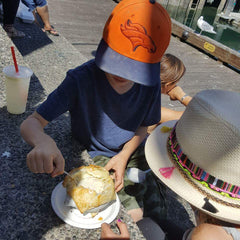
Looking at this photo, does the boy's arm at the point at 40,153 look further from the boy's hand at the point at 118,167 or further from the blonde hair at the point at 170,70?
the blonde hair at the point at 170,70

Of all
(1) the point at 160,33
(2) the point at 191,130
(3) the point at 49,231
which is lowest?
(3) the point at 49,231

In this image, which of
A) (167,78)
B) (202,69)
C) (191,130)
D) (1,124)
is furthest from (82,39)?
(191,130)

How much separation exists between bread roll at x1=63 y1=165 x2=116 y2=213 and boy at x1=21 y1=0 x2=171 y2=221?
11cm

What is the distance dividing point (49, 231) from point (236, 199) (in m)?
0.91

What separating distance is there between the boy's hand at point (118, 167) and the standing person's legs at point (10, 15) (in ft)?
9.18

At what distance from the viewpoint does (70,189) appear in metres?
1.24

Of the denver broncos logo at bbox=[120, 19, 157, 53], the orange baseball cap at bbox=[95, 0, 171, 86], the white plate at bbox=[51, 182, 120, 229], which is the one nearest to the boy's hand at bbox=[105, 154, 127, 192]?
the white plate at bbox=[51, 182, 120, 229]

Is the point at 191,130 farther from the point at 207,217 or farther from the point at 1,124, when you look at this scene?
the point at 1,124

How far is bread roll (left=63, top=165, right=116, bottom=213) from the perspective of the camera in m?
1.20

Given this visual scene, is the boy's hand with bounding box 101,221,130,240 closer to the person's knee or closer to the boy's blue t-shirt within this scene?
the person's knee

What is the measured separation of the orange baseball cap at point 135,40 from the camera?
126 cm

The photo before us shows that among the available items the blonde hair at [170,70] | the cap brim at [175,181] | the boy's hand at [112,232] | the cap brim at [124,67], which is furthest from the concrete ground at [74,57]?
the blonde hair at [170,70]

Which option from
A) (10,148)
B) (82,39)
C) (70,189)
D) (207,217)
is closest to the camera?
(70,189)

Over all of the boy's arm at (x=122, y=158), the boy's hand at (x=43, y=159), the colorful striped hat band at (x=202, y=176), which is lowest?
the boy's arm at (x=122, y=158)
